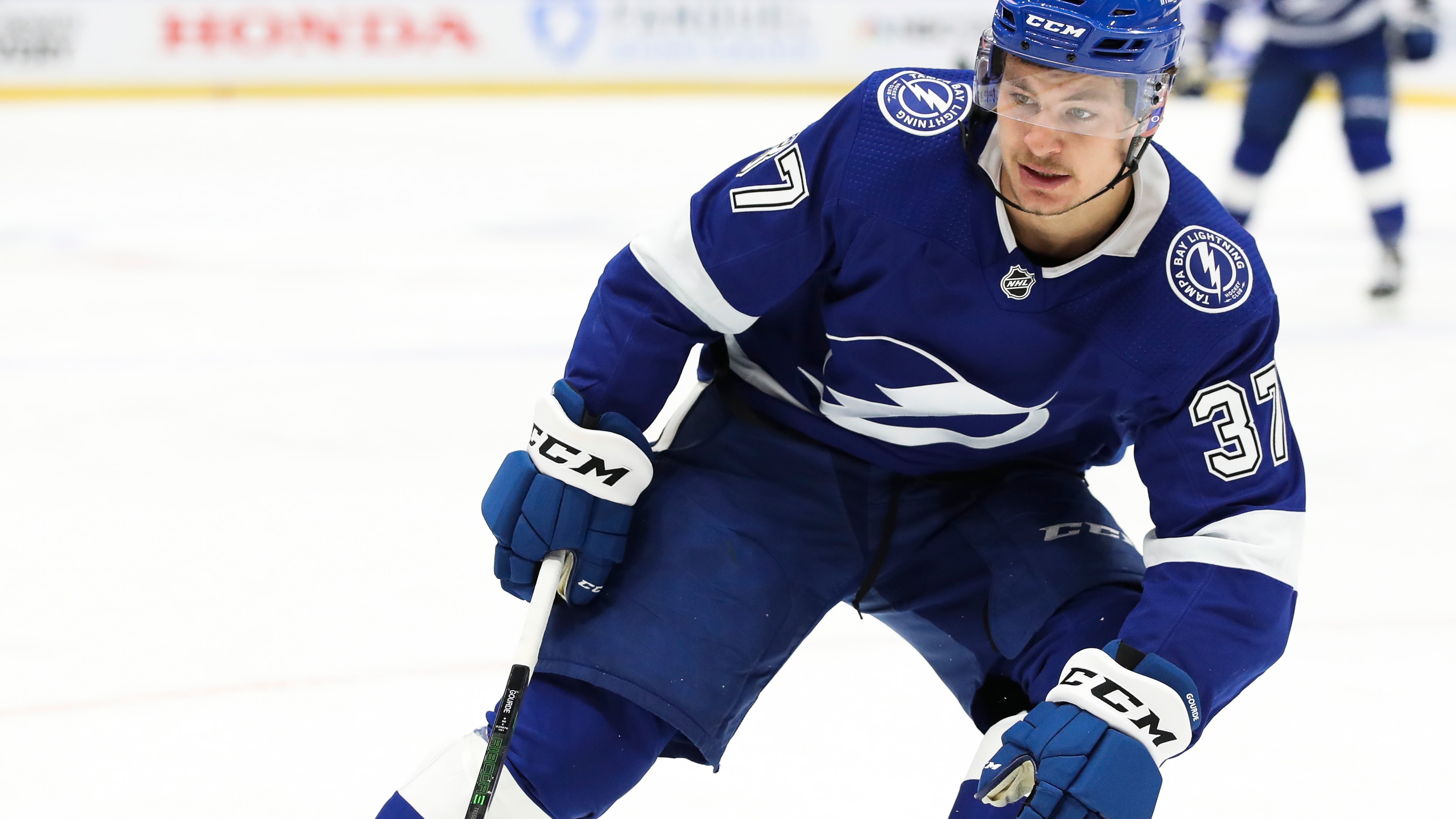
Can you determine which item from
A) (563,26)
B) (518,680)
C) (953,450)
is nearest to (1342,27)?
(953,450)

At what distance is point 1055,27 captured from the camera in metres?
1.50

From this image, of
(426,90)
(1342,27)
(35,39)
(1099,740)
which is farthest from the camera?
(426,90)

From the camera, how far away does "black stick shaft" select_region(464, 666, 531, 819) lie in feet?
4.88

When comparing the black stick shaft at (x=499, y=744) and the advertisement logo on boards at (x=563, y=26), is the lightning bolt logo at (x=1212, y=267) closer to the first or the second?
the black stick shaft at (x=499, y=744)

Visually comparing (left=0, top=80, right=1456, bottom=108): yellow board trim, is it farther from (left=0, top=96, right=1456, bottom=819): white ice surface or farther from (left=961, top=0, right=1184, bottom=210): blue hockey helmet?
(left=961, top=0, right=1184, bottom=210): blue hockey helmet

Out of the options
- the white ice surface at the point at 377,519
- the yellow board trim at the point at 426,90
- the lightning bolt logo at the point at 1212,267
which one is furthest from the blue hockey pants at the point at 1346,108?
the yellow board trim at the point at 426,90

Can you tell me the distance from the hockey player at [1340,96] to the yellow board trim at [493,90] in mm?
A: 3298

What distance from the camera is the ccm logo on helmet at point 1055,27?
1484mm

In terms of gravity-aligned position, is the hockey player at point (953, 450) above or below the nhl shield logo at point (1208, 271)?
below

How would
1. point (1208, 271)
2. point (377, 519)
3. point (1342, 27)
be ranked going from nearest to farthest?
1. point (1208, 271)
2. point (377, 519)
3. point (1342, 27)

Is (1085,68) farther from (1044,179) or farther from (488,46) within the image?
(488,46)

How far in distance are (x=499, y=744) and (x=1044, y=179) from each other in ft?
2.38

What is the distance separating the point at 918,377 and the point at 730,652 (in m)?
0.34

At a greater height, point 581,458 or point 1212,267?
point 1212,267
